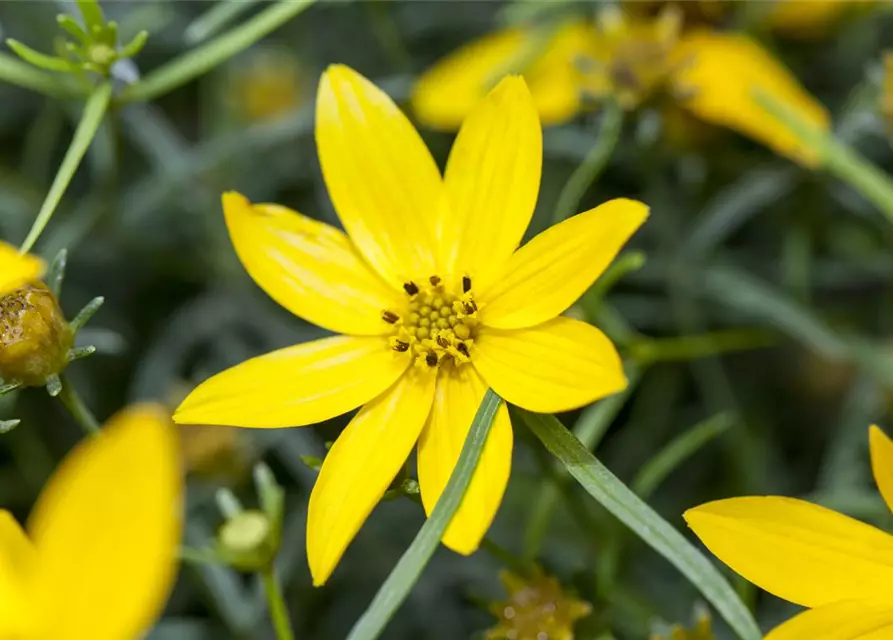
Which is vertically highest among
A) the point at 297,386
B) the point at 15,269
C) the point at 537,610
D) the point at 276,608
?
the point at 15,269

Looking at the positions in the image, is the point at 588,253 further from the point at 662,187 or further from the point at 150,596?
the point at 662,187

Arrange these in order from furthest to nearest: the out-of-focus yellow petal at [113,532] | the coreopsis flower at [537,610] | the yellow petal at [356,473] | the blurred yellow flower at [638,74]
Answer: the blurred yellow flower at [638,74]
the coreopsis flower at [537,610]
the yellow petal at [356,473]
the out-of-focus yellow petal at [113,532]

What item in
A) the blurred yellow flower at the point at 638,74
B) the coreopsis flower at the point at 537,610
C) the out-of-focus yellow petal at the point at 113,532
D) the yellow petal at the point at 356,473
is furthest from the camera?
the blurred yellow flower at the point at 638,74

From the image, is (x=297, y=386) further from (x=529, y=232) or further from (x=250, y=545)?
(x=529, y=232)

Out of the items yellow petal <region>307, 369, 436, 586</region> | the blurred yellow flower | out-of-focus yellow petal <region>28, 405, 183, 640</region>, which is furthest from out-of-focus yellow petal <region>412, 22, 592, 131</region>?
out-of-focus yellow petal <region>28, 405, 183, 640</region>

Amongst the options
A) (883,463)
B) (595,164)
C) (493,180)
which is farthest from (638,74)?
(883,463)

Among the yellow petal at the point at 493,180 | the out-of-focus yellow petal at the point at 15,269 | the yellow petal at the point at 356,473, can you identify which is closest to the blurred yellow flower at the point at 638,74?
the yellow petal at the point at 493,180

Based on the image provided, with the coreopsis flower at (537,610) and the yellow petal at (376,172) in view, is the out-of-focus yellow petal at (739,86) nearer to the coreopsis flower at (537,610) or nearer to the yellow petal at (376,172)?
the yellow petal at (376,172)
